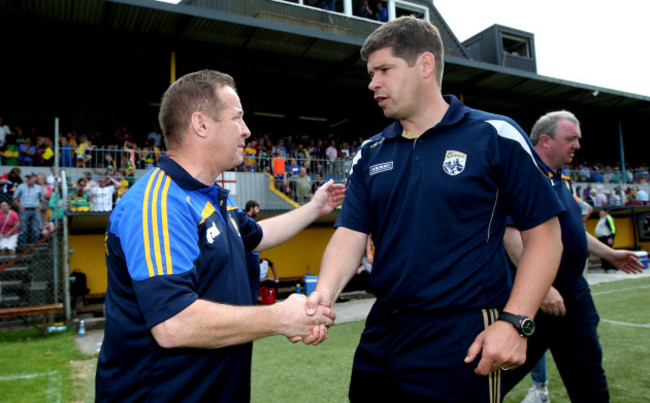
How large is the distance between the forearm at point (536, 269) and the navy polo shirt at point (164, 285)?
4.13ft

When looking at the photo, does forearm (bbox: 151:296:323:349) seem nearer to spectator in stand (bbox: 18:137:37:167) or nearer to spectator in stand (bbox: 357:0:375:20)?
spectator in stand (bbox: 18:137:37:167)

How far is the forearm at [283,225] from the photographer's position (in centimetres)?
302

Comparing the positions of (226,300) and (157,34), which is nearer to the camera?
(226,300)

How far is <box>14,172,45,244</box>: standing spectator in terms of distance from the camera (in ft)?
36.3

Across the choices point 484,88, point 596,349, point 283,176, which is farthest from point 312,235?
point 596,349

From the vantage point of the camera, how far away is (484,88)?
2073 centimetres

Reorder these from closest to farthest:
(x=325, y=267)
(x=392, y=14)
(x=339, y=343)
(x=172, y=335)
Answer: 1. (x=172, y=335)
2. (x=325, y=267)
3. (x=339, y=343)
4. (x=392, y=14)

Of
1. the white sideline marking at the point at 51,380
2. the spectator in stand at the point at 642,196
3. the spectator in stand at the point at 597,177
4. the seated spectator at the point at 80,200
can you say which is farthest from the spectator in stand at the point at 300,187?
the spectator in stand at the point at 642,196

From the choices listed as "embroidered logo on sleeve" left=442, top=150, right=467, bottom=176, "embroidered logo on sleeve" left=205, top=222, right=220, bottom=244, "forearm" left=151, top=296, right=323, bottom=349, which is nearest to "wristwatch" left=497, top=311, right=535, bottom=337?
"embroidered logo on sleeve" left=442, top=150, right=467, bottom=176

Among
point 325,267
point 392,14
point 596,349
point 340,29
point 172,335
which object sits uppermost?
point 392,14

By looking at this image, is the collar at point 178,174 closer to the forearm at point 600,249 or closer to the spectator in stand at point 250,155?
the forearm at point 600,249

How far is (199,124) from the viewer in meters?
2.20

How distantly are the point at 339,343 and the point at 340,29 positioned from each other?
15.7 metres

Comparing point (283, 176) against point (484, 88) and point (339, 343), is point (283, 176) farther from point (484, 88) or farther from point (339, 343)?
point (484, 88)
